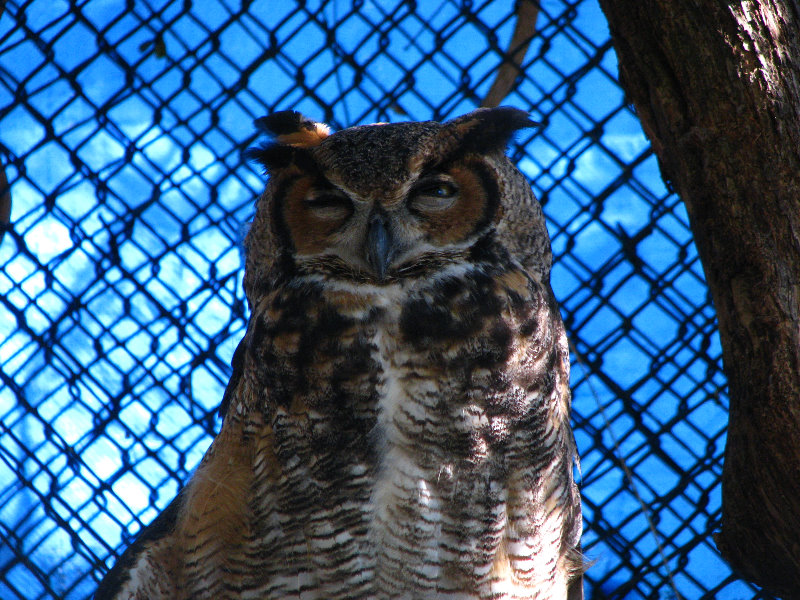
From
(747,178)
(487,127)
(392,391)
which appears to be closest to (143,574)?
(392,391)

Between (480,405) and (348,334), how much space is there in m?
0.21

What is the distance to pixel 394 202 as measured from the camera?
1.07 m

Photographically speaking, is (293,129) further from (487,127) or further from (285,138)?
(487,127)

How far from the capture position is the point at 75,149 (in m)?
2.12

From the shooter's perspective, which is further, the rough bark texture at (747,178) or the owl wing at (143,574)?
the owl wing at (143,574)

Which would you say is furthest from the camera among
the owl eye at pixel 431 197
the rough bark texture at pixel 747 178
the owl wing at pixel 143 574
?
the owl wing at pixel 143 574

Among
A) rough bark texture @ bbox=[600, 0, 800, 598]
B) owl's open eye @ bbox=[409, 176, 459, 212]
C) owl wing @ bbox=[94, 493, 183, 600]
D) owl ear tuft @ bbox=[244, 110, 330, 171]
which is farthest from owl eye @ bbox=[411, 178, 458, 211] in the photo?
owl wing @ bbox=[94, 493, 183, 600]

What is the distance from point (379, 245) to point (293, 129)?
0.98ft

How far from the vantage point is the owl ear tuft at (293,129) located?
1176 millimetres

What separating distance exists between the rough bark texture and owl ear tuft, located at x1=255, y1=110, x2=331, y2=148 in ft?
1.52

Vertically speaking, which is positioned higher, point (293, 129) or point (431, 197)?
point (293, 129)

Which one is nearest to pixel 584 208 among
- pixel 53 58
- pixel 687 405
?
pixel 687 405

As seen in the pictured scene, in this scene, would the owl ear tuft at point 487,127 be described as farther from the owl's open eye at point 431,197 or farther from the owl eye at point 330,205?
the owl eye at point 330,205

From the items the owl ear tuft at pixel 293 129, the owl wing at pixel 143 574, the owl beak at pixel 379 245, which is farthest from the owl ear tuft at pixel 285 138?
the owl wing at pixel 143 574
